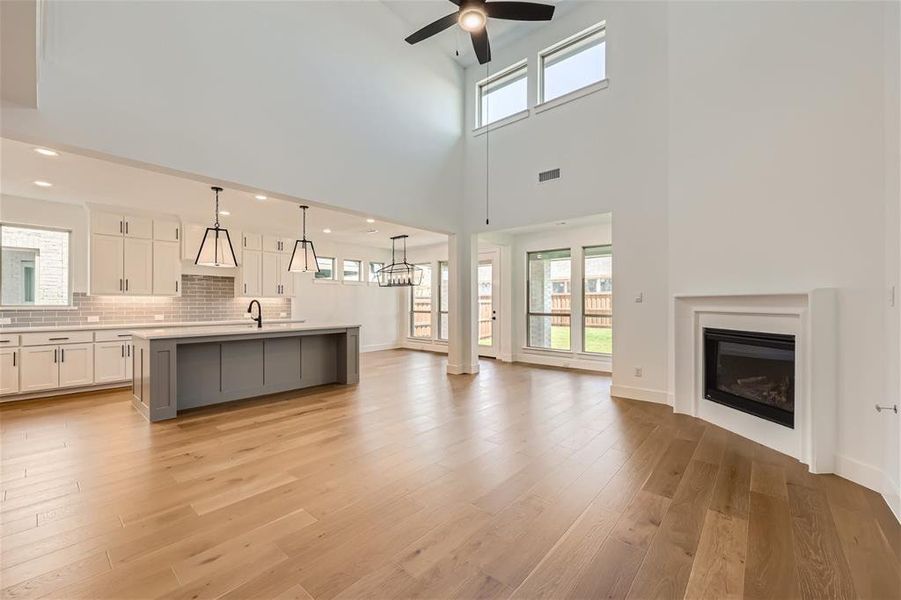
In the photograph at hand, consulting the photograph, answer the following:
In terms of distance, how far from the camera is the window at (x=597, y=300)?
22.2ft

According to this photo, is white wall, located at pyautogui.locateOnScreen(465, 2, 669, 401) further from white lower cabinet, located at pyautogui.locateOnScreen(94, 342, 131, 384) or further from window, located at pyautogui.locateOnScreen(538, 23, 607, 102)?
white lower cabinet, located at pyautogui.locateOnScreen(94, 342, 131, 384)

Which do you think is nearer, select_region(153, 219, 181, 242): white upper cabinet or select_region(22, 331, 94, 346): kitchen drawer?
select_region(22, 331, 94, 346): kitchen drawer

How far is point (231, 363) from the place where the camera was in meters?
4.76

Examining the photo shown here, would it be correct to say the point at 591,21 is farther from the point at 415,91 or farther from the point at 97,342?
the point at 97,342

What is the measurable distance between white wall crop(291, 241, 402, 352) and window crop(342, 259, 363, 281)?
0.12 m

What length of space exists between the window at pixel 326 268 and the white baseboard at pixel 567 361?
15.9ft

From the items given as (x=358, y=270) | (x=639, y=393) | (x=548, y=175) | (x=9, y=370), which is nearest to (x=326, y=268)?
(x=358, y=270)

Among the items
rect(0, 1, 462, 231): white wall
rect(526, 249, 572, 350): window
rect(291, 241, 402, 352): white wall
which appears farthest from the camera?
rect(291, 241, 402, 352): white wall

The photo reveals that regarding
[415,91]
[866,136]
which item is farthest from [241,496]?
[415,91]

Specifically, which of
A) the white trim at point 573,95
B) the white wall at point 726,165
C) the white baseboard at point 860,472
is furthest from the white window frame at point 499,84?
the white baseboard at point 860,472

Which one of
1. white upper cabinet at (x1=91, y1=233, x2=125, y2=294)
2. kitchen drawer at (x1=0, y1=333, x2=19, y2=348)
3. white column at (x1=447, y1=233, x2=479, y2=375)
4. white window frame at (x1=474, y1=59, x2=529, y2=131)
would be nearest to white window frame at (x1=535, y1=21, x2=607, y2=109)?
white window frame at (x1=474, y1=59, x2=529, y2=131)

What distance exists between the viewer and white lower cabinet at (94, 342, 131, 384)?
5.50 meters

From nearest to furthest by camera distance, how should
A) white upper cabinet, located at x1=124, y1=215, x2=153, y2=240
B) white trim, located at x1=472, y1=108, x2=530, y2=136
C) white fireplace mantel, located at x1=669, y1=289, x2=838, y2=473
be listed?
1. white fireplace mantel, located at x1=669, y1=289, x2=838, y2=473
2. white trim, located at x1=472, y1=108, x2=530, y2=136
3. white upper cabinet, located at x1=124, y1=215, x2=153, y2=240

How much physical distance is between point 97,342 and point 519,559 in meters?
6.56
